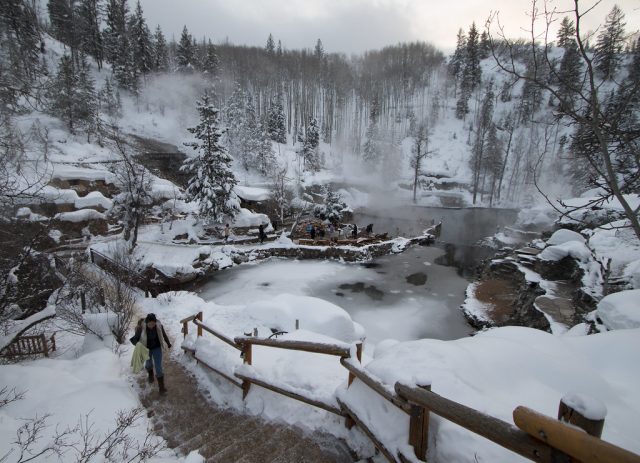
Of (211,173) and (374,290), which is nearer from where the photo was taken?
(374,290)

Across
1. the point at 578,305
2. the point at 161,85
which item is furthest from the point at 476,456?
the point at 161,85

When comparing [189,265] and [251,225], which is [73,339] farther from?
[251,225]

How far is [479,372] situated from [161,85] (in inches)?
2465

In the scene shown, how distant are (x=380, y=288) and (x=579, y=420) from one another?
15.3 metres

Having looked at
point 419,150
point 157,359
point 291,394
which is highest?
point 419,150

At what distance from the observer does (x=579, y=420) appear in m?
1.59

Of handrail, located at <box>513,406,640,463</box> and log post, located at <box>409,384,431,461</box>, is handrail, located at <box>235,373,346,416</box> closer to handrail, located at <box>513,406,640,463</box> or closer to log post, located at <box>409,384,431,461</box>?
log post, located at <box>409,384,431,461</box>

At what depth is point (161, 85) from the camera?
52.5 m

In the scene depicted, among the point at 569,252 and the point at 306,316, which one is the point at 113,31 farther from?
the point at 569,252

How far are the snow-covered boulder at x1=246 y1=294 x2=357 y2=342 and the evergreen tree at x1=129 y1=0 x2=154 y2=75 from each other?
5422cm

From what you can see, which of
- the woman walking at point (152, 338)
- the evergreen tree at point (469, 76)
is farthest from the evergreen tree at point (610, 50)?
the evergreen tree at point (469, 76)

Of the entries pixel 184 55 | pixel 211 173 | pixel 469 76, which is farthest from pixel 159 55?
pixel 469 76

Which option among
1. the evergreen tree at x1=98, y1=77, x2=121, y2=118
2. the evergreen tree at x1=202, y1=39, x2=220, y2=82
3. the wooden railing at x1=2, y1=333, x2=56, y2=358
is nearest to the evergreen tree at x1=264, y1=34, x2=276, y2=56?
the evergreen tree at x1=202, y1=39, x2=220, y2=82

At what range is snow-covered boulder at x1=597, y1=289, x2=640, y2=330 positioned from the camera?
6.44 m
